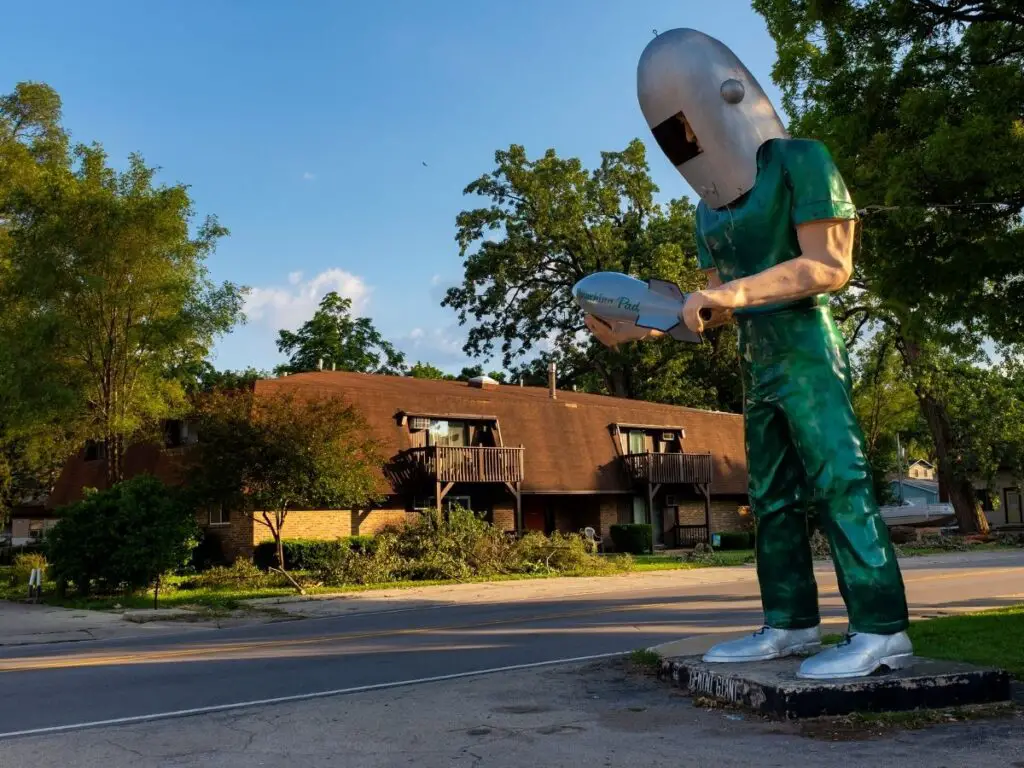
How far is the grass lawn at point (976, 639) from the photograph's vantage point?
7344 millimetres

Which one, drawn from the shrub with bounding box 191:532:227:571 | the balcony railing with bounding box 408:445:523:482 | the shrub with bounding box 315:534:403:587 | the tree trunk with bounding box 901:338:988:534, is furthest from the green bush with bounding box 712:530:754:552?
the shrub with bounding box 191:532:227:571

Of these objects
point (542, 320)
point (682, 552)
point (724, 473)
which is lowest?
point (682, 552)

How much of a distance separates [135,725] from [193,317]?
16.4 meters

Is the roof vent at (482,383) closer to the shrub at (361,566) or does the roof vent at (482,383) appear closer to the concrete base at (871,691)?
the shrub at (361,566)

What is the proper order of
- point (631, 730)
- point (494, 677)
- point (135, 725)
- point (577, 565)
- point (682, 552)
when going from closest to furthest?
1. point (631, 730)
2. point (135, 725)
3. point (494, 677)
4. point (577, 565)
5. point (682, 552)

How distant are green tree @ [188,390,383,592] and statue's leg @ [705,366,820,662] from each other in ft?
47.6

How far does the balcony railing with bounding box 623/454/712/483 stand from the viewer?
108 feet

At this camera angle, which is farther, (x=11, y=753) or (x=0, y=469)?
(x=0, y=469)

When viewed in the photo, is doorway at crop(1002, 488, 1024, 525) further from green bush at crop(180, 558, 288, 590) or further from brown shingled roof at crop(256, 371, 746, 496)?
green bush at crop(180, 558, 288, 590)

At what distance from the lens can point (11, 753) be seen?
5.79m

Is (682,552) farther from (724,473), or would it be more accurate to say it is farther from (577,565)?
(577,565)

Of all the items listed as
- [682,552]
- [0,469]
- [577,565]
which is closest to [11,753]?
[577,565]

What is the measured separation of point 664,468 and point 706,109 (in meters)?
27.8

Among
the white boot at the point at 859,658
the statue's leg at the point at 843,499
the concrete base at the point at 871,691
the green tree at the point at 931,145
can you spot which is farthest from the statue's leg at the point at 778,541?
the green tree at the point at 931,145
